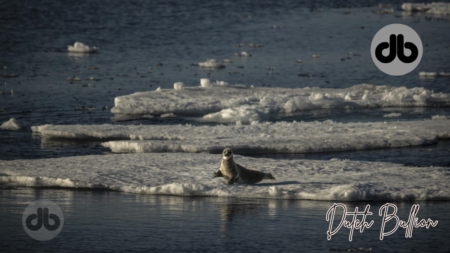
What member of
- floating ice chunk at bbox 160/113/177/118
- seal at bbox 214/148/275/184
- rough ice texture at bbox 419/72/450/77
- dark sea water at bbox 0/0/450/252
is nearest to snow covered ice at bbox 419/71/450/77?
rough ice texture at bbox 419/72/450/77

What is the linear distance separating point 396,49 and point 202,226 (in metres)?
33.0

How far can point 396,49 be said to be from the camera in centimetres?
4019

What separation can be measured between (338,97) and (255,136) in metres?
7.71

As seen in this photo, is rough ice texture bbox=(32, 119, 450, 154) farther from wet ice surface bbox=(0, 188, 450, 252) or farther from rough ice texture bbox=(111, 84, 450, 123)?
wet ice surface bbox=(0, 188, 450, 252)

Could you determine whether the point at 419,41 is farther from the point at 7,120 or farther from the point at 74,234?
the point at 74,234

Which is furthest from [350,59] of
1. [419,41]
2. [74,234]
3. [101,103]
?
[74,234]

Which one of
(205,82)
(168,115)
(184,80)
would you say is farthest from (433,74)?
(168,115)

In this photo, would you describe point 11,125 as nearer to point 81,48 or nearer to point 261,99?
point 261,99

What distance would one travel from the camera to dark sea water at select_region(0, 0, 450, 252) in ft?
30.5

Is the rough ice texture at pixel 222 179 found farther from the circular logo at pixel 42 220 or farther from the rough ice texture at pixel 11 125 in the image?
the rough ice texture at pixel 11 125

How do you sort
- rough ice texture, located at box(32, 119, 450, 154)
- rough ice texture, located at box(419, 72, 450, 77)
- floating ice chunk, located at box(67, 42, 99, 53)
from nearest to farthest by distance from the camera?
rough ice texture, located at box(32, 119, 450, 154)
rough ice texture, located at box(419, 72, 450, 77)
floating ice chunk, located at box(67, 42, 99, 53)

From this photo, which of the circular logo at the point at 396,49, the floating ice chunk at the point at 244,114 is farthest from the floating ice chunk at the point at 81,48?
the floating ice chunk at the point at 244,114

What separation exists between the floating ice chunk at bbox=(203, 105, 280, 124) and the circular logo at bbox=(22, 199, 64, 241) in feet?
33.0

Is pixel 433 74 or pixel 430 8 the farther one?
pixel 430 8
